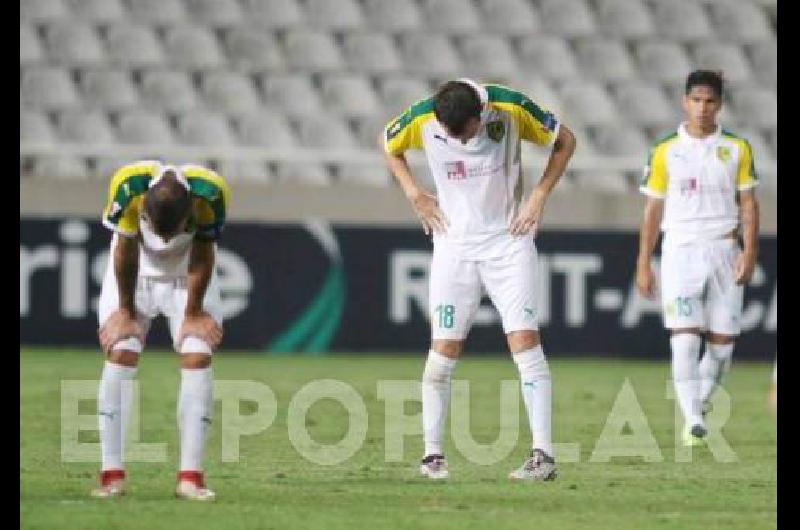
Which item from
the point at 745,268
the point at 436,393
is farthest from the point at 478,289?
the point at 745,268

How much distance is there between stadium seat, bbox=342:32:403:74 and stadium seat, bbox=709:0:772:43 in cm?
425

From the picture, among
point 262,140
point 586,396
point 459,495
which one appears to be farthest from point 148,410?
point 262,140

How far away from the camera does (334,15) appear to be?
2356 cm

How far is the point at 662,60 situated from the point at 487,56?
7.43ft

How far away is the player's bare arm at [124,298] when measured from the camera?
29.8 feet

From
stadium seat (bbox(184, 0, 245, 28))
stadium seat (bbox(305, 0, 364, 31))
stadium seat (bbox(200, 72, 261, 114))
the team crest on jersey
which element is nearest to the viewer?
the team crest on jersey

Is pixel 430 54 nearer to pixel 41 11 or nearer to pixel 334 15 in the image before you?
pixel 334 15

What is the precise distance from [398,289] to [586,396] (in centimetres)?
432

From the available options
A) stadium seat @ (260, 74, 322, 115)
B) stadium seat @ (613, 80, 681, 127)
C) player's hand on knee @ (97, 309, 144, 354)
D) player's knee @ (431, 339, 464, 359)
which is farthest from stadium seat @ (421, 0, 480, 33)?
player's hand on knee @ (97, 309, 144, 354)

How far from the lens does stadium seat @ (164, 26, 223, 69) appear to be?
909 inches

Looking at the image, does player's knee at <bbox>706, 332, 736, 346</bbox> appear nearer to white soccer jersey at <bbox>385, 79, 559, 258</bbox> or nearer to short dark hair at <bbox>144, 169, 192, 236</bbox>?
white soccer jersey at <bbox>385, 79, 559, 258</bbox>
